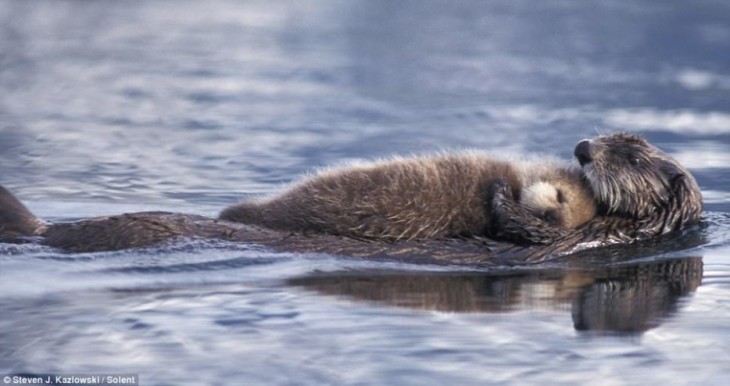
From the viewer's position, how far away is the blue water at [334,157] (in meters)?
5.71

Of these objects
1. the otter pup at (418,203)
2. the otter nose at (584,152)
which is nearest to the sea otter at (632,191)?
the otter nose at (584,152)

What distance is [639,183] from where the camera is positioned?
8016 mm

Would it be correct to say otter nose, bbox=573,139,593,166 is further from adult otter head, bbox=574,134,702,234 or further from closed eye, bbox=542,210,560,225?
closed eye, bbox=542,210,560,225

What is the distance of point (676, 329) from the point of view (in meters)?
6.23

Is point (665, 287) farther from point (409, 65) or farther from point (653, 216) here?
point (409, 65)

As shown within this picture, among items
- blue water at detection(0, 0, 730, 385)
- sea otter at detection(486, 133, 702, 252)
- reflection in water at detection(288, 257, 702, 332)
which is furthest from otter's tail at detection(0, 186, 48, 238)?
sea otter at detection(486, 133, 702, 252)

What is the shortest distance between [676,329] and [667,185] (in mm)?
2039

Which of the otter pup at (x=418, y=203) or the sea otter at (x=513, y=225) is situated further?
the otter pup at (x=418, y=203)

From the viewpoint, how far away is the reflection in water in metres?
6.49

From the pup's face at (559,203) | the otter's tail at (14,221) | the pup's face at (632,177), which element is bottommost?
the otter's tail at (14,221)

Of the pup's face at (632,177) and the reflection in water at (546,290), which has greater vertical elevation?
the pup's face at (632,177)

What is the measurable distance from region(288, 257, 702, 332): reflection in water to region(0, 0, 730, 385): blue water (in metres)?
0.02

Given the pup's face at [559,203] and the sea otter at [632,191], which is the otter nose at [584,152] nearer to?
Result: the sea otter at [632,191]

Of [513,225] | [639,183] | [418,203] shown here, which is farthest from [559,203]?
[418,203]
